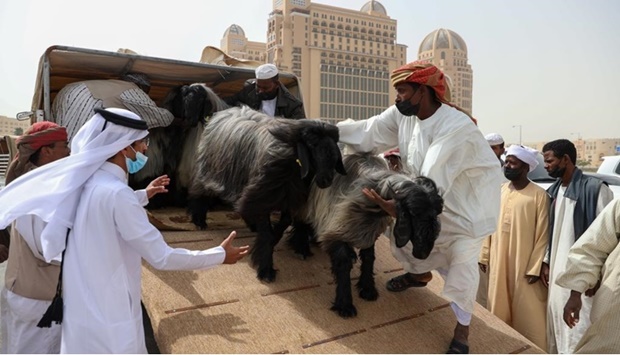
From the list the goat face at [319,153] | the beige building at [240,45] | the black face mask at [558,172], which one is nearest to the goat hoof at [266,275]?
the goat face at [319,153]

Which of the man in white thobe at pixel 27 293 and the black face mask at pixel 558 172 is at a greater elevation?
the black face mask at pixel 558 172

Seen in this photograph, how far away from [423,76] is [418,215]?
117 centimetres

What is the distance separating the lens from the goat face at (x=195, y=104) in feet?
17.7

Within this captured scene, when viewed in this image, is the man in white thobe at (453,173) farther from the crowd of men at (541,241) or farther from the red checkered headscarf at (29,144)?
the red checkered headscarf at (29,144)

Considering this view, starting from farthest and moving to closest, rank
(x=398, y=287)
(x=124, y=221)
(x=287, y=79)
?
1. (x=287, y=79)
2. (x=398, y=287)
3. (x=124, y=221)

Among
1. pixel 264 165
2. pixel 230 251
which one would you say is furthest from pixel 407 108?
Answer: pixel 230 251

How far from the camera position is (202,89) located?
5.46 m

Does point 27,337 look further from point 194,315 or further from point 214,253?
point 214,253

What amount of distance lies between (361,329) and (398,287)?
826mm

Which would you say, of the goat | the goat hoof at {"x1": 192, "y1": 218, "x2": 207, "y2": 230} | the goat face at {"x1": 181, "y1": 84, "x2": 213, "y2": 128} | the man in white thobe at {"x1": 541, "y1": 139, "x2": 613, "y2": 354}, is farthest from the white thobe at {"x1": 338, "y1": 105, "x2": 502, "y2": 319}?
the goat face at {"x1": 181, "y1": 84, "x2": 213, "y2": 128}

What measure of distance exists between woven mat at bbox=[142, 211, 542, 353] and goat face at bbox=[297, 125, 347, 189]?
3.39 ft

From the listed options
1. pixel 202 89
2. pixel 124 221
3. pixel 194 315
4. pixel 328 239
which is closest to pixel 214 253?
pixel 124 221

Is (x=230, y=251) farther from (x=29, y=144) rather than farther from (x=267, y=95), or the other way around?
(x=267, y=95)

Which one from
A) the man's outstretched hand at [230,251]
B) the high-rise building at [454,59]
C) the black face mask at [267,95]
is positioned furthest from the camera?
the high-rise building at [454,59]
